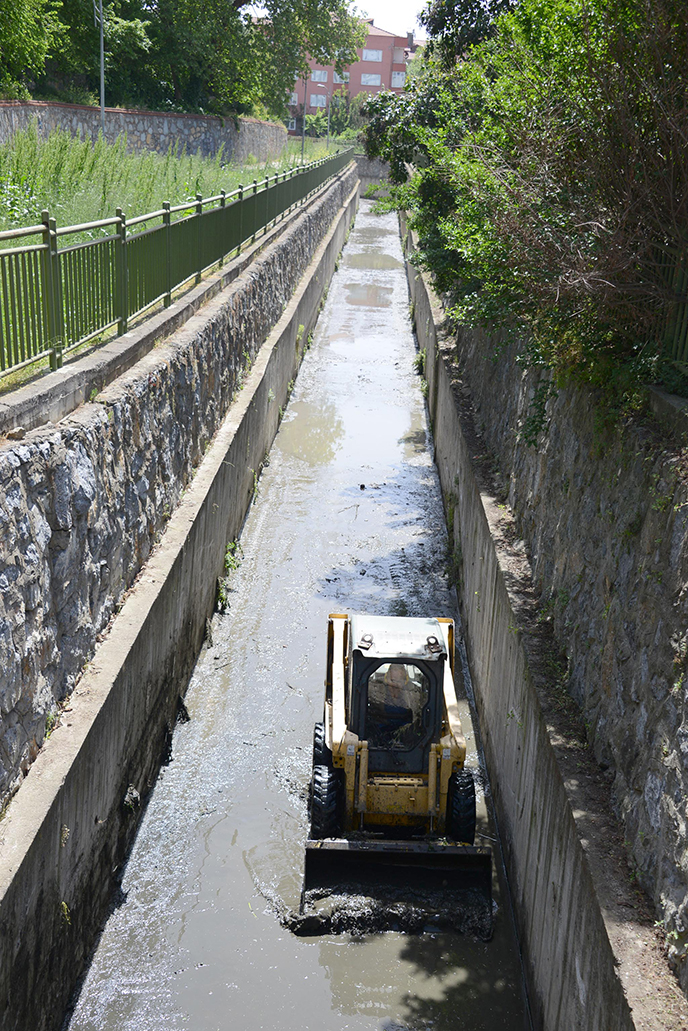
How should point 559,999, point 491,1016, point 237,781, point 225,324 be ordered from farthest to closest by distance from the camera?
point 225,324 < point 237,781 < point 491,1016 < point 559,999

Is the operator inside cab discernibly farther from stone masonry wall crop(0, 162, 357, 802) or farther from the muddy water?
stone masonry wall crop(0, 162, 357, 802)

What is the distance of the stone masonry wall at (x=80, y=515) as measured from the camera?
541 centimetres

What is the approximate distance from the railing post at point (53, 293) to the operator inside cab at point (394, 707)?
3509 mm

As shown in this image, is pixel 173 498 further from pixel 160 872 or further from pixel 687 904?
pixel 687 904

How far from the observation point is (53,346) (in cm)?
734

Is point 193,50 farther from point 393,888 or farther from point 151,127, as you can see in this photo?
point 393,888

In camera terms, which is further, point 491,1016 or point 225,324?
point 225,324

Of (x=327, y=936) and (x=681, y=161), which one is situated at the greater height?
(x=681, y=161)

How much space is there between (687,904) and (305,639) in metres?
7.00

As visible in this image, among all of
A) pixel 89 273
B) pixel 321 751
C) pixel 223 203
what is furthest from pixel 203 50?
pixel 321 751

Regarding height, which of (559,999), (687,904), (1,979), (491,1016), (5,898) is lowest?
(491,1016)

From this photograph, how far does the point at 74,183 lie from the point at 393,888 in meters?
9.93

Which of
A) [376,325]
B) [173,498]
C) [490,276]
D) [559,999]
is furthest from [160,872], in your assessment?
[376,325]

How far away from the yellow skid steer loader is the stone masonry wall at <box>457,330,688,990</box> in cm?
110
